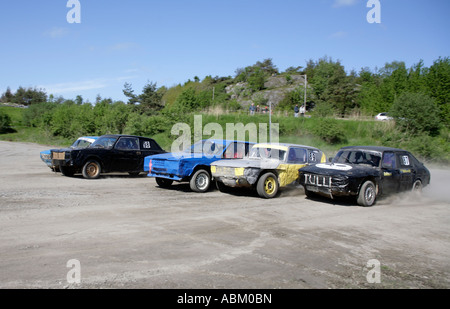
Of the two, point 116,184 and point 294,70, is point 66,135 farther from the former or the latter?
point 294,70

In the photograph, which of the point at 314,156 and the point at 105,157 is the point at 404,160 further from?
the point at 105,157

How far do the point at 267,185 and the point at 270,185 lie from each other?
0.14 meters

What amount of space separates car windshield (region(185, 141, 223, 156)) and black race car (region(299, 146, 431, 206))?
288 cm

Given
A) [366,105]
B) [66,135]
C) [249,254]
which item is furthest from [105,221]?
[66,135]

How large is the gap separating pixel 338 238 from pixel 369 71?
82.5m

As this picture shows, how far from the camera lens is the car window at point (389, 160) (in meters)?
10.3

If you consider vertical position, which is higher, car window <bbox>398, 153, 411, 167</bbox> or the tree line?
the tree line

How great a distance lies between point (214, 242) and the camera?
5.86 m

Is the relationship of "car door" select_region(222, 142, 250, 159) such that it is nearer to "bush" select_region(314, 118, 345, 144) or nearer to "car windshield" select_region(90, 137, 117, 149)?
"car windshield" select_region(90, 137, 117, 149)

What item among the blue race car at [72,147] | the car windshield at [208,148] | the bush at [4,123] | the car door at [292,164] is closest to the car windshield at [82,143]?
the blue race car at [72,147]

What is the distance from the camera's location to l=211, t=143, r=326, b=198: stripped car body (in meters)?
10.0

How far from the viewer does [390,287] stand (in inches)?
168

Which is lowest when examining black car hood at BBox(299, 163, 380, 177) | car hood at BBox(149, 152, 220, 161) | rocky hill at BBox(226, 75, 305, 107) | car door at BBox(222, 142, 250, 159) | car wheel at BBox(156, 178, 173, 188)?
car wheel at BBox(156, 178, 173, 188)

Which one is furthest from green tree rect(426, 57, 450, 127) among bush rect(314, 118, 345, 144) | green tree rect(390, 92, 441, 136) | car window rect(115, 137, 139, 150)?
car window rect(115, 137, 139, 150)
